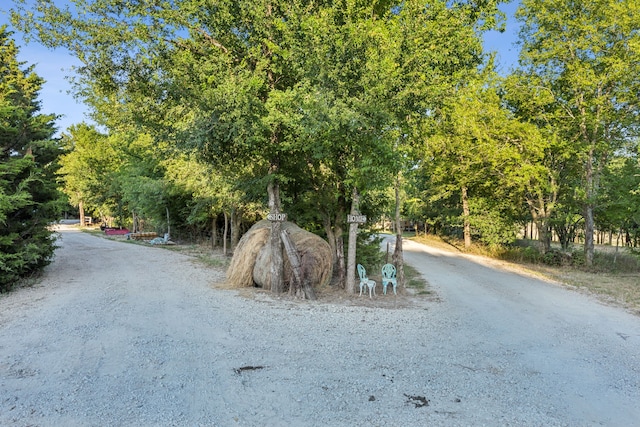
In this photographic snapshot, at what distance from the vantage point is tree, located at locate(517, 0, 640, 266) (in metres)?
14.1

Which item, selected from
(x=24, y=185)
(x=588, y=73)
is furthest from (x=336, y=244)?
(x=588, y=73)

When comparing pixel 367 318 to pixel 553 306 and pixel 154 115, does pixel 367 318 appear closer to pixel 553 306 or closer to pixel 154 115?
pixel 553 306

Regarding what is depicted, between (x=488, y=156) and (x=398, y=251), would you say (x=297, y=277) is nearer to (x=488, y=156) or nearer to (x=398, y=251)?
(x=398, y=251)

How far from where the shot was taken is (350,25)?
7.18 m

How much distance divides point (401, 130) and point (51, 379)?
24.2 feet

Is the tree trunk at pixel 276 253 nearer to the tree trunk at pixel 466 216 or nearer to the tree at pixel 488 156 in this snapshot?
the tree at pixel 488 156

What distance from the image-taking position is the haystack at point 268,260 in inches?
372

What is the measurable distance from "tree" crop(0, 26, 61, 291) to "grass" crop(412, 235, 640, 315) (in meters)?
14.1

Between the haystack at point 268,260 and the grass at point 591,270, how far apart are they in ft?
22.1

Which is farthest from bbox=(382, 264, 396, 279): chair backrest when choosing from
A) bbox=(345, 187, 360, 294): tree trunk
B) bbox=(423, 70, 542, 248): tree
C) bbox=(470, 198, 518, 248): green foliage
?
bbox=(470, 198, 518, 248): green foliage

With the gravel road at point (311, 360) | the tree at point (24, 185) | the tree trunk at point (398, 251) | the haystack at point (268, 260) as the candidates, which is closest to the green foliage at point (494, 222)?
the gravel road at point (311, 360)

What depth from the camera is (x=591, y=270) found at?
14984 mm

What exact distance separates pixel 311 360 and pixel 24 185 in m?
8.89

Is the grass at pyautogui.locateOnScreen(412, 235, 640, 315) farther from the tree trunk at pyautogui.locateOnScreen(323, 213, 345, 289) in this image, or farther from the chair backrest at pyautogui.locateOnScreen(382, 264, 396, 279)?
the tree trunk at pyautogui.locateOnScreen(323, 213, 345, 289)
